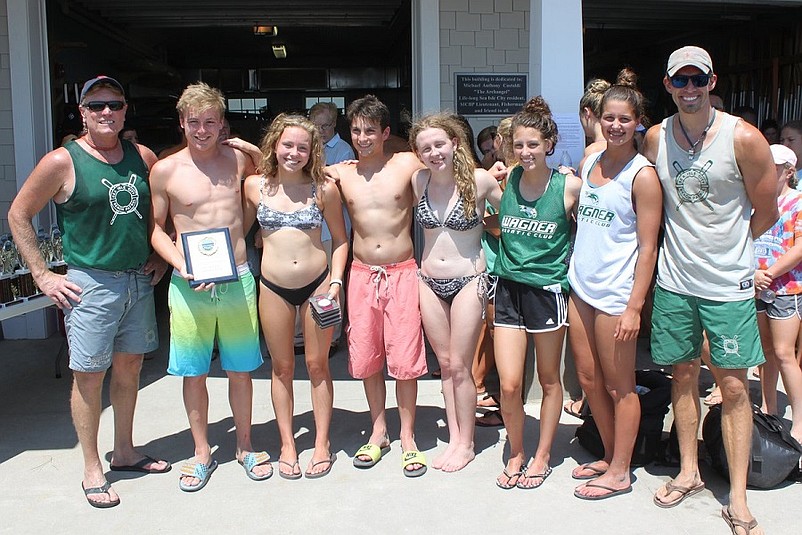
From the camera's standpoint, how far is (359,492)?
3.63m

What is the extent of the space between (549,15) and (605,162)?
1619mm

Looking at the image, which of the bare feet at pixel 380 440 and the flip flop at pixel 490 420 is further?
the flip flop at pixel 490 420

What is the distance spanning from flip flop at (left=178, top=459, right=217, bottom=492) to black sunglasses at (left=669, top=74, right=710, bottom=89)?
2850 millimetres

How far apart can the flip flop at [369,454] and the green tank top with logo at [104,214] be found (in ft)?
4.91

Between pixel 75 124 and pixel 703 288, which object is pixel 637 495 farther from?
pixel 75 124

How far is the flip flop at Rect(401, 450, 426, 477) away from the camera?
3787mm

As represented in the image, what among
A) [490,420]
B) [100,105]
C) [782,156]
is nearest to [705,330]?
[782,156]

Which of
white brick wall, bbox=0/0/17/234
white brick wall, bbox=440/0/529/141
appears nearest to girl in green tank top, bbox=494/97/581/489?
white brick wall, bbox=440/0/529/141

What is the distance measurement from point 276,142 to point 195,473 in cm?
168

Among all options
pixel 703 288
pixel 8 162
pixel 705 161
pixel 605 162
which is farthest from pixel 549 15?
pixel 8 162

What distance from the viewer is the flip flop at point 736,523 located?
3.15 metres

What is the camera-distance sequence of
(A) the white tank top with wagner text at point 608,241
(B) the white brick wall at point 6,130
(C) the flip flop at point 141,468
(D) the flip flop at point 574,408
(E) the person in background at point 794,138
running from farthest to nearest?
1. (B) the white brick wall at point 6,130
2. (E) the person in background at point 794,138
3. (D) the flip flop at point 574,408
4. (C) the flip flop at point 141,468
5. (A) the white tank top with wagner text at point 608,241

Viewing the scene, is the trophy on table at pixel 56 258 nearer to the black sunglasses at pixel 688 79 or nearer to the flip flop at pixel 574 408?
the flip flop at pixel 574 408

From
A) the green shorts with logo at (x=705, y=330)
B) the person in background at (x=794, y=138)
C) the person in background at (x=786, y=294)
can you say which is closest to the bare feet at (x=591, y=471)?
the green shorts with logo at (x=705, y=330)
